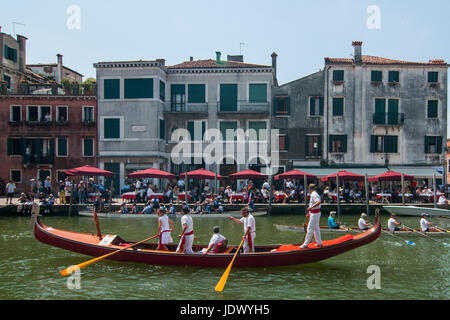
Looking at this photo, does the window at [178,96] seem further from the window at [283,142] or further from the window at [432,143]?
the window at [432,143]

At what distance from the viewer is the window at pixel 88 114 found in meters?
35.8

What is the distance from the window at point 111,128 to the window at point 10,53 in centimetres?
1090

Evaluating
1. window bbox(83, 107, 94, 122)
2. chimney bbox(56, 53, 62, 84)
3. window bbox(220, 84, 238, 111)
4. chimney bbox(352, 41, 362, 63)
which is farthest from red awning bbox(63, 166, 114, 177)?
chimney bbox(56, 53, 62, 84)

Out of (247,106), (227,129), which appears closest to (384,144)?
(247,106)

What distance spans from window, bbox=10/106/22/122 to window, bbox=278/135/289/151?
760 inches

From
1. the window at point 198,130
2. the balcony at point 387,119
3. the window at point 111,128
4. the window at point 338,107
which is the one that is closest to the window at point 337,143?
the window at point 338,107

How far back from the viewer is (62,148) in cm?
3572

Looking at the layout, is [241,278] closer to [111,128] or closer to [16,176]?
[111,128]

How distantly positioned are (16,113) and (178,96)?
12018mm

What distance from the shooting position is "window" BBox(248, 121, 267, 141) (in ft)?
117

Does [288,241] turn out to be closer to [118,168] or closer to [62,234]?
[62,234]

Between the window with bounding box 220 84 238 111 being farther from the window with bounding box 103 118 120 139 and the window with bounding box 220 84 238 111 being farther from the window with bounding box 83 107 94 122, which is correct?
the window with bounding box 83 107 94 122

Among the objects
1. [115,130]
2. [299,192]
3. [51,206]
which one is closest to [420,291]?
[299,192]
